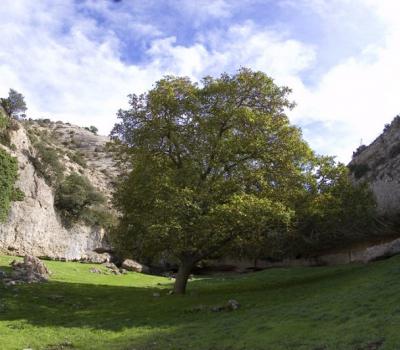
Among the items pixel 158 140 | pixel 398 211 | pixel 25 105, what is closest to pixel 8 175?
pixel 25 105

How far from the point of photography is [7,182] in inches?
1821

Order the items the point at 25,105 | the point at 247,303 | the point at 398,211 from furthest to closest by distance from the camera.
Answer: the point at 25,105, the point at 398,211, the point at 247,303

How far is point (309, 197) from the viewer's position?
89.5 ft

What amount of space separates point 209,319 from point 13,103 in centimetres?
5190

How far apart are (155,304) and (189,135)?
379 inches

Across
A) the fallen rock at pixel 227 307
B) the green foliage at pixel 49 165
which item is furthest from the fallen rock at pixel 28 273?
the green foliage at pixel 49 165

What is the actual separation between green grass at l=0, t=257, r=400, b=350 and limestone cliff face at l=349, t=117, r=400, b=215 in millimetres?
14928

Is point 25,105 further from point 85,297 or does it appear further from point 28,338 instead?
point 28,338

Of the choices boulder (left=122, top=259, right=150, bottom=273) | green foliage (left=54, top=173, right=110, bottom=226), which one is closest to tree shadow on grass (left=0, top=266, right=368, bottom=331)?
boulder (left=122, top=259, right=150, bottom=273)

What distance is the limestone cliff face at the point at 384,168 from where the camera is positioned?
38037 millimetres

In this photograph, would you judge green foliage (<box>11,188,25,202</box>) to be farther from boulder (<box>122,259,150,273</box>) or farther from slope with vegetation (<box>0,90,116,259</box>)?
boulder (<box>122,259,150,273</box>)

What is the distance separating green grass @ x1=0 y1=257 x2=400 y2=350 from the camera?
13.5 metres

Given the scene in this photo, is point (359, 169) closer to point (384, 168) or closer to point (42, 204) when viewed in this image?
point (384, 168)

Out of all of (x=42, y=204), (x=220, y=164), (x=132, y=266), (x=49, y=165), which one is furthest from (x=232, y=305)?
(x=49, y=165)
